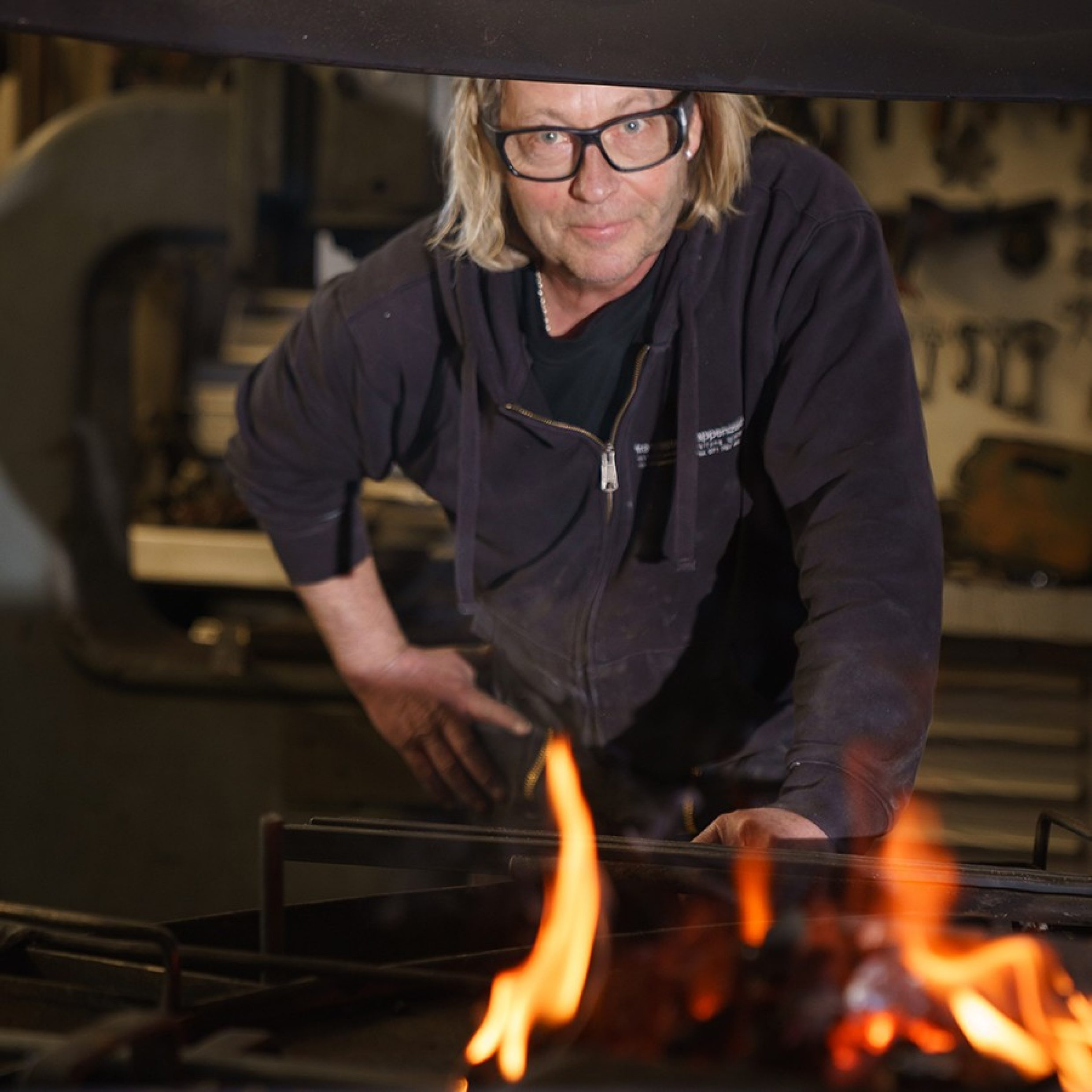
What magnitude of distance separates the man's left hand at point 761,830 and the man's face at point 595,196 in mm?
574

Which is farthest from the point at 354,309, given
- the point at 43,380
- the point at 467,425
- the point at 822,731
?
the point at 43,380

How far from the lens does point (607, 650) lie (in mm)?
1521

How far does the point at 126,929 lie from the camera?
0.84 metres

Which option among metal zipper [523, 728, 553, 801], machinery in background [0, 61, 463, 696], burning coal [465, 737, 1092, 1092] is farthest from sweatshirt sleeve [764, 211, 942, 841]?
machinery in background [0, 61, 463, 696]

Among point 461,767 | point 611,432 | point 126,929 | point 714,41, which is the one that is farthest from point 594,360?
point 126,929

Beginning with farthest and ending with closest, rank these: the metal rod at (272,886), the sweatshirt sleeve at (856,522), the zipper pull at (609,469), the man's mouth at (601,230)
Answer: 1. the zipper pull at (609,469)
2. the man's mouth at (601,230)
3. the sweatshirt sleeve at (856,522)
4. the metal rod at (272,886)

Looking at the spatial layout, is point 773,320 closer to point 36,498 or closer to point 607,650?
point 607,650

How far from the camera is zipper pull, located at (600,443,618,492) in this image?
1.41 metres

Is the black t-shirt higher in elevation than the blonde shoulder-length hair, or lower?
lower

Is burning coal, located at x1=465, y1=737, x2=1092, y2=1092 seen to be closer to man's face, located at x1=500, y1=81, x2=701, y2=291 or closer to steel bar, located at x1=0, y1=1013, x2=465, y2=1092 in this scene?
steel bar, located at x1=0, y1=1013, x2=465, y2=1092

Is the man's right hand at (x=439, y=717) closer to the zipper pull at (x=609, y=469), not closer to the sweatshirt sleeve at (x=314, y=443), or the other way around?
the sweatshirt sleeve at (x=314, y=443)

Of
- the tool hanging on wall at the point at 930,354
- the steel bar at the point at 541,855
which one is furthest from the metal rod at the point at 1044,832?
the tool hanging on wall at the point at 930,354

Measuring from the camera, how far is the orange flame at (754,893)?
0.89m

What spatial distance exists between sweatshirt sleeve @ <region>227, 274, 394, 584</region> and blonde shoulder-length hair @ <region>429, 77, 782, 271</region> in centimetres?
18
